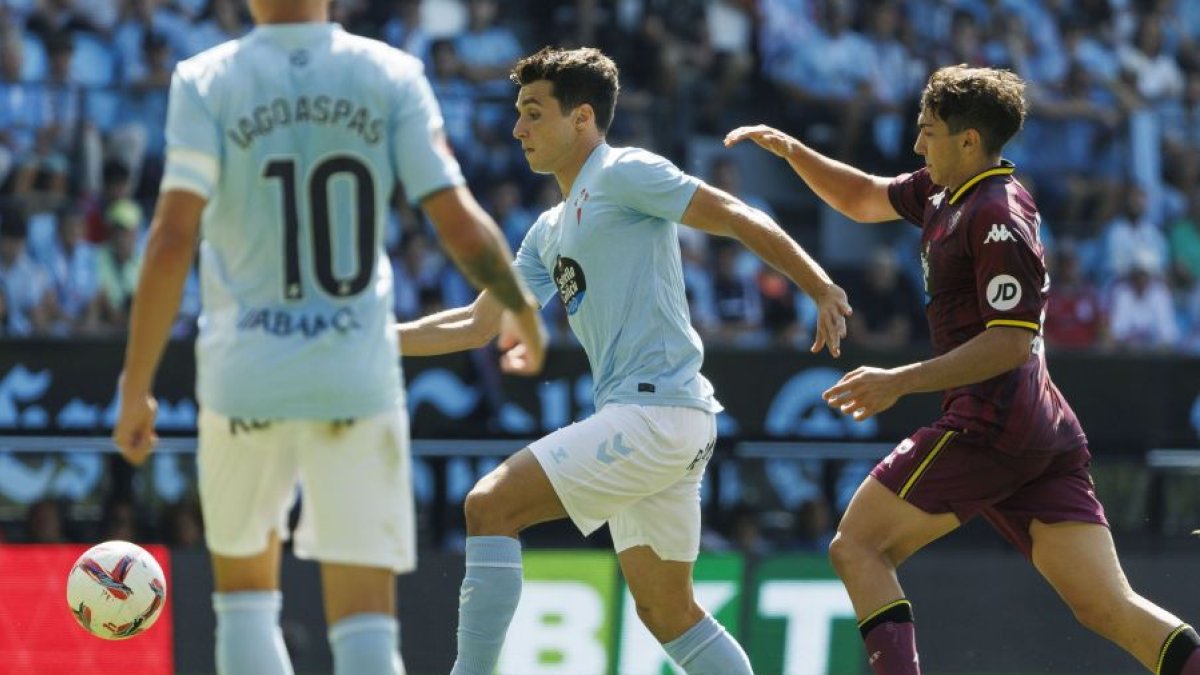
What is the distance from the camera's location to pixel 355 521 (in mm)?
4848

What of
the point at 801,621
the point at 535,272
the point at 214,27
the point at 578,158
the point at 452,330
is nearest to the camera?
the point at 578,158

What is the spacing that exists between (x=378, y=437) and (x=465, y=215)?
601 millimetres

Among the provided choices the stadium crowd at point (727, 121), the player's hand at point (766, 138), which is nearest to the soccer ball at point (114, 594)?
the player's hand at point (766, 138)

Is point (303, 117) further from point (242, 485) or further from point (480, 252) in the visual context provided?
point (242, 485)

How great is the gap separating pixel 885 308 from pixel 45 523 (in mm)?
6677

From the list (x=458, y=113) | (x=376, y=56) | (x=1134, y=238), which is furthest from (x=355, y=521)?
(x=1134, y=238)

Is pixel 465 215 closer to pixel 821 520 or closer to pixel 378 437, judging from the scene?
pixel 378 437

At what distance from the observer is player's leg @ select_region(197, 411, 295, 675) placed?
4891 mm

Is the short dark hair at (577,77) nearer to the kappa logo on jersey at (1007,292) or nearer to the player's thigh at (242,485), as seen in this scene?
the kappa logo on jersey at (1007,292)

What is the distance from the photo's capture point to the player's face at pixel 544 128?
6785 mm

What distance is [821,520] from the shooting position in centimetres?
1319

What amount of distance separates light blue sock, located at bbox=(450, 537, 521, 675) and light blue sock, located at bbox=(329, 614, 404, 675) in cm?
157

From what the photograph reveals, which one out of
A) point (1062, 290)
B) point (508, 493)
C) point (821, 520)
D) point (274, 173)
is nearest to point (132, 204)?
point (821, 520)

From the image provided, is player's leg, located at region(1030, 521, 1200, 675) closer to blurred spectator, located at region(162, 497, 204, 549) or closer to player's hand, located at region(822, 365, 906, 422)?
player's hand, located at region(822, 365, 906, 422)
